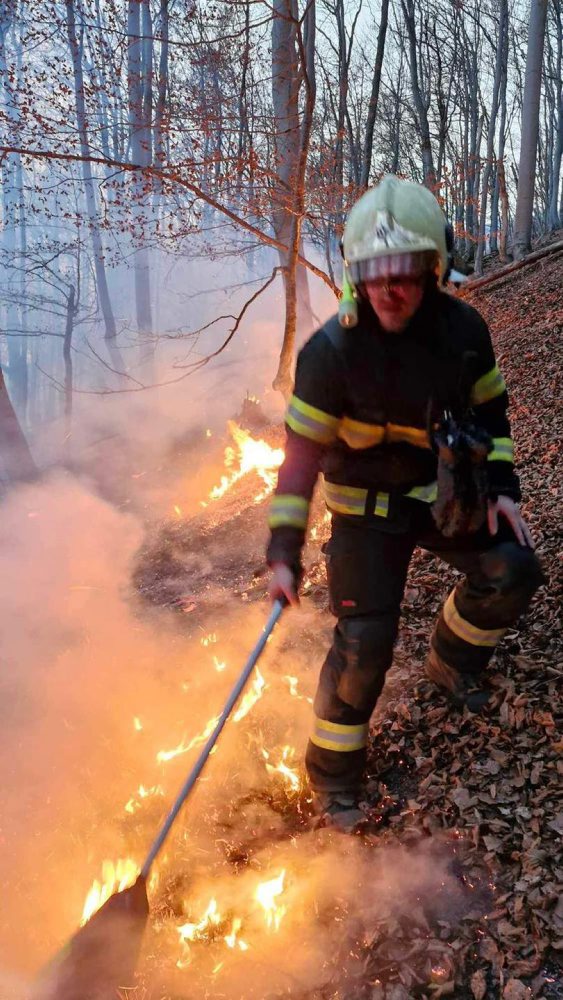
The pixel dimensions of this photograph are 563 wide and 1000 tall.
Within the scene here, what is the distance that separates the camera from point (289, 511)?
2752mm

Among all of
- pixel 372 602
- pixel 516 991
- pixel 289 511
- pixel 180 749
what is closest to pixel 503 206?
pixel 289 511

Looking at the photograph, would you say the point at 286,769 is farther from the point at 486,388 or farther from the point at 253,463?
the point at 253,463

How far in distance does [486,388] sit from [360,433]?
63 cm

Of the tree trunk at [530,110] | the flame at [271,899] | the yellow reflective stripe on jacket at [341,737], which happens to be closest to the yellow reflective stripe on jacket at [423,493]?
the yellow reflective stripe on jacket at [341,737]

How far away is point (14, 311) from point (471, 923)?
181ft

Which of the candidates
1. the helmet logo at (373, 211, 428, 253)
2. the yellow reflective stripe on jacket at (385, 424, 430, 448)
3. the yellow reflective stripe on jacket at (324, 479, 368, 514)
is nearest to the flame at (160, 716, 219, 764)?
the yellow reflective stripe on jacket at (324, 479, 368, 514)

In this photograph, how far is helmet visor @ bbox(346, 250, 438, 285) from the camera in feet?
7.63

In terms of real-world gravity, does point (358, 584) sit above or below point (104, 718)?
above

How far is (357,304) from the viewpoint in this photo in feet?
8.23

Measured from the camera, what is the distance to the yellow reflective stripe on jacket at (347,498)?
2.74m

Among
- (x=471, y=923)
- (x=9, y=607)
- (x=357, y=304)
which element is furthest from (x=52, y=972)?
(x=9, y=607)

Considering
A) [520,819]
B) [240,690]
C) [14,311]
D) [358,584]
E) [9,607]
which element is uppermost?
[14,311]

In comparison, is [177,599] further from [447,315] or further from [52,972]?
[447,315]

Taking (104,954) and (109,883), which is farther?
(109,883)
